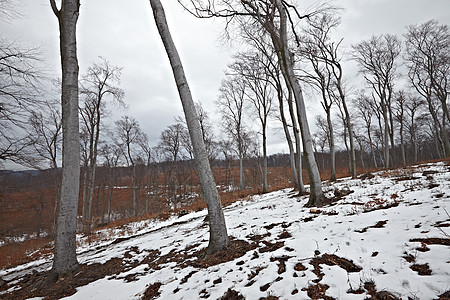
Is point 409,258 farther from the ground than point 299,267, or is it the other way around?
point 409,258

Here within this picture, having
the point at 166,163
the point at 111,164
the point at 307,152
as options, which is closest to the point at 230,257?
the point at 307,152

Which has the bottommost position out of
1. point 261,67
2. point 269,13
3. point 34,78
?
point 34,78

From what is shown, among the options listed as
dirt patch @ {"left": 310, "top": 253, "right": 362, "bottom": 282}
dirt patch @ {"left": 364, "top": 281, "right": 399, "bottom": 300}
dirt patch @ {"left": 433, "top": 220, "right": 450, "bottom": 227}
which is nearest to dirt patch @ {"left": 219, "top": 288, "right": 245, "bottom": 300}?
dirt patch @ {"left": 310, "top": 253, "right": 362, "bottom": 282}

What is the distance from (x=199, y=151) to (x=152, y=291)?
8.02 ft

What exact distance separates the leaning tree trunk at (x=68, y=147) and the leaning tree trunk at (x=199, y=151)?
2777 mm

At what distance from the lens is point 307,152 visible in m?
6.20

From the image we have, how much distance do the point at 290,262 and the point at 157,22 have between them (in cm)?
546

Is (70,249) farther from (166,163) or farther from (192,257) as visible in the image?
(166,163)

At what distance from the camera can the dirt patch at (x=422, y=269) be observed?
1.81m

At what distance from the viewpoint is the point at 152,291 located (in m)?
Result: 2.86

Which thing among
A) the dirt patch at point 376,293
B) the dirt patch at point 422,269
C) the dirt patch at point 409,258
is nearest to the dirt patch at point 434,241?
the dirt patch at point 409,258

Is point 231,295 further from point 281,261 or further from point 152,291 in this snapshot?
point 152,291

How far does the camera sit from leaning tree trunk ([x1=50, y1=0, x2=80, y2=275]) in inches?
171

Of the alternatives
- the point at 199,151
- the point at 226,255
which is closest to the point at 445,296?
the point at 226,255
